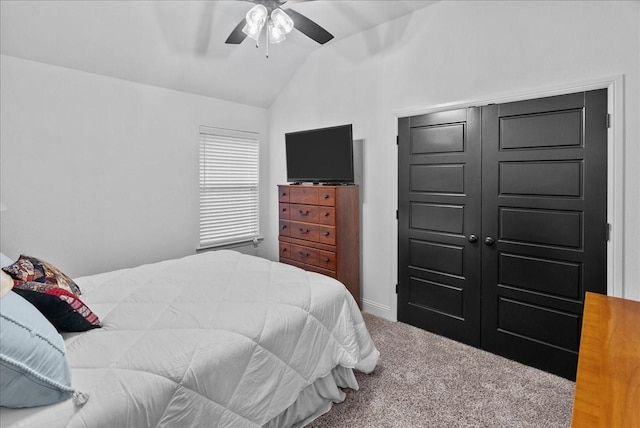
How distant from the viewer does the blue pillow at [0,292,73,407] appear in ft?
3.28

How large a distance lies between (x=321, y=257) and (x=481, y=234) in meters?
1.52

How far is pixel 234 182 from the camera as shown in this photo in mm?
→ 4301

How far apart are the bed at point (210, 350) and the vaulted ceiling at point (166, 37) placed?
75.4 inches

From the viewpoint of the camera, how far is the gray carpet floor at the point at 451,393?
1930 mm

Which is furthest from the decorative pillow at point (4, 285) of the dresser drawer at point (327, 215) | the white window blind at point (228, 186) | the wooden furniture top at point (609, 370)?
the white window blind at point (228, 186)

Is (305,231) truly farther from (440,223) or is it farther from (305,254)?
(440,223)

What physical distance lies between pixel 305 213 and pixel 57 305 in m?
2.39

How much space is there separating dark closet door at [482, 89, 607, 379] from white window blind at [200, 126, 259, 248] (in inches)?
113

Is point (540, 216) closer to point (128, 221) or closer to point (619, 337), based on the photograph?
point (619, 337)

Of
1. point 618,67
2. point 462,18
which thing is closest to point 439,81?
point 462,18

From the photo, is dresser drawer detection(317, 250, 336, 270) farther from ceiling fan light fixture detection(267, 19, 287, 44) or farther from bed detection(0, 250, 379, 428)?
ceiling fan light fixture detection(267, 19, 287, 44)

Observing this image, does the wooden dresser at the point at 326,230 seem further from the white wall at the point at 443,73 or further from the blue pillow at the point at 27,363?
the blue pillow at the point at 27,363

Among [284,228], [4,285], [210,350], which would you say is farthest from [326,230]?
[4,285]

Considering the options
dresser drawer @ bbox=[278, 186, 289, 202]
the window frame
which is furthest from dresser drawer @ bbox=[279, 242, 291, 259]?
the window frame
